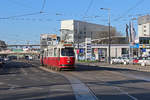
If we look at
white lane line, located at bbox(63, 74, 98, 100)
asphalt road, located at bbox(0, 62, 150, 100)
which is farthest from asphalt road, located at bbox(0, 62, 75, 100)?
white lane line, located at bbox(63, 74, 98, 100)

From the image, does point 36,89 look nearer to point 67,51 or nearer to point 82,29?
point 67,51

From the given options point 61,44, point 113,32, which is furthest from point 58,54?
point 113,32

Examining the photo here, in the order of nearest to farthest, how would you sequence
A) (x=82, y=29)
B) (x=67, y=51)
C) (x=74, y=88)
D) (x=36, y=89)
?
(x=36, y=89) → (x=74, y=88) → (x=67, y=51) → (x=82, y=29)

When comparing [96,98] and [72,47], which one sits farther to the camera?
[72,47]

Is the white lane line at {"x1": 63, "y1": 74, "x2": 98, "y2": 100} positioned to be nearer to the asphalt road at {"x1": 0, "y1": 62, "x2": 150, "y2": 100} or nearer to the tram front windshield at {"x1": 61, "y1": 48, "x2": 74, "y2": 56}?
the asphalt road at {"x1": 0, "y1": 62, "x2": 150, "y2": 100}

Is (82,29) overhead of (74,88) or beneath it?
overhead

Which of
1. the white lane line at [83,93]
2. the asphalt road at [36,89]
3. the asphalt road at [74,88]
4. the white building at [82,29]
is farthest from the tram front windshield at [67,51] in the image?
the white building at [82,29]

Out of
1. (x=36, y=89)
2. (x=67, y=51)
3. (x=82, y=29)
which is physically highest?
(x=82, y=29)

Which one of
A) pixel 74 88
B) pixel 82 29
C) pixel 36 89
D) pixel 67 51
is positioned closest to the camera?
pixel 36 89

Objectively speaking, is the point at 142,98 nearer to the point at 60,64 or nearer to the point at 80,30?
the point at 60,64

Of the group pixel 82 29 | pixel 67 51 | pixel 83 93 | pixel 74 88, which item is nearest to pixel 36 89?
pixel 74 88

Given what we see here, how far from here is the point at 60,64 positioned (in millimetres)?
30750

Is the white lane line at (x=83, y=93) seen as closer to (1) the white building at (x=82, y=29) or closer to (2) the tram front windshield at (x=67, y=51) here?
(2) the tram front windshield at (x=67, y=51)

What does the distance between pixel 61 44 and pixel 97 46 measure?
69919mm
